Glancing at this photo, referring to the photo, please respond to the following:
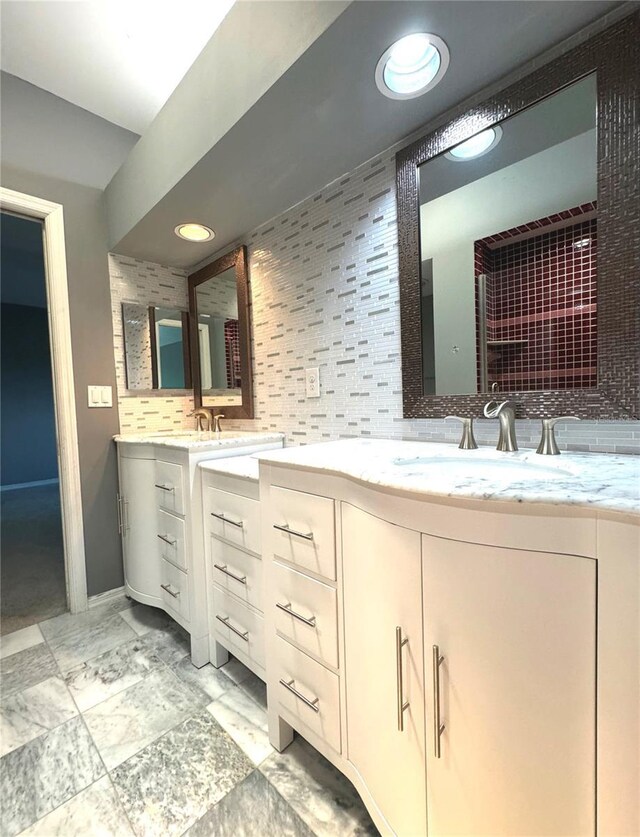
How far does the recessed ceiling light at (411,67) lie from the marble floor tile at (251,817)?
1.93 metres

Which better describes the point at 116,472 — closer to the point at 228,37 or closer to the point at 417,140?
the point at 228,37

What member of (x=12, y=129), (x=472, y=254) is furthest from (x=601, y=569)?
(x=12, y=129)

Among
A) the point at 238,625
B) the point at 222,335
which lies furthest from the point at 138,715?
the point at 222,335

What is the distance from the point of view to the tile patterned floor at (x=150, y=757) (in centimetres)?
88

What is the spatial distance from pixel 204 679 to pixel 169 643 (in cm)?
33

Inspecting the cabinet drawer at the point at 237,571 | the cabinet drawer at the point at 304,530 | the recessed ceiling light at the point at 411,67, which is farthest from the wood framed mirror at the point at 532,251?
the cabinet drawer at the point at 237,571

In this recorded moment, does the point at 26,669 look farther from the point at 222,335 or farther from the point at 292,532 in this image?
the point at 222,335

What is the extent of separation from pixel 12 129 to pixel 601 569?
274 cm

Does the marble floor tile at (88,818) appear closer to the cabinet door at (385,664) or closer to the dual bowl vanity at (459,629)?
the dual bowl vanity at (459,629)

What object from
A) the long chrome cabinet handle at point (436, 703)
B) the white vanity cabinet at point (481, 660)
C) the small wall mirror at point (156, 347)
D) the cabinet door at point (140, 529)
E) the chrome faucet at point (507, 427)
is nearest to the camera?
the white vanity cabinet at point (481, 660)

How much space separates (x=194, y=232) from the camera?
1819 mm

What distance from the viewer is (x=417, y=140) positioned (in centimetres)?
118

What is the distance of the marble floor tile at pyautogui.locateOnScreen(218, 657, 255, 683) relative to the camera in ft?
4.46

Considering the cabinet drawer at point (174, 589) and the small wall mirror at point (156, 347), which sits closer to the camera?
the cabinet drawer at point (174, 589)
